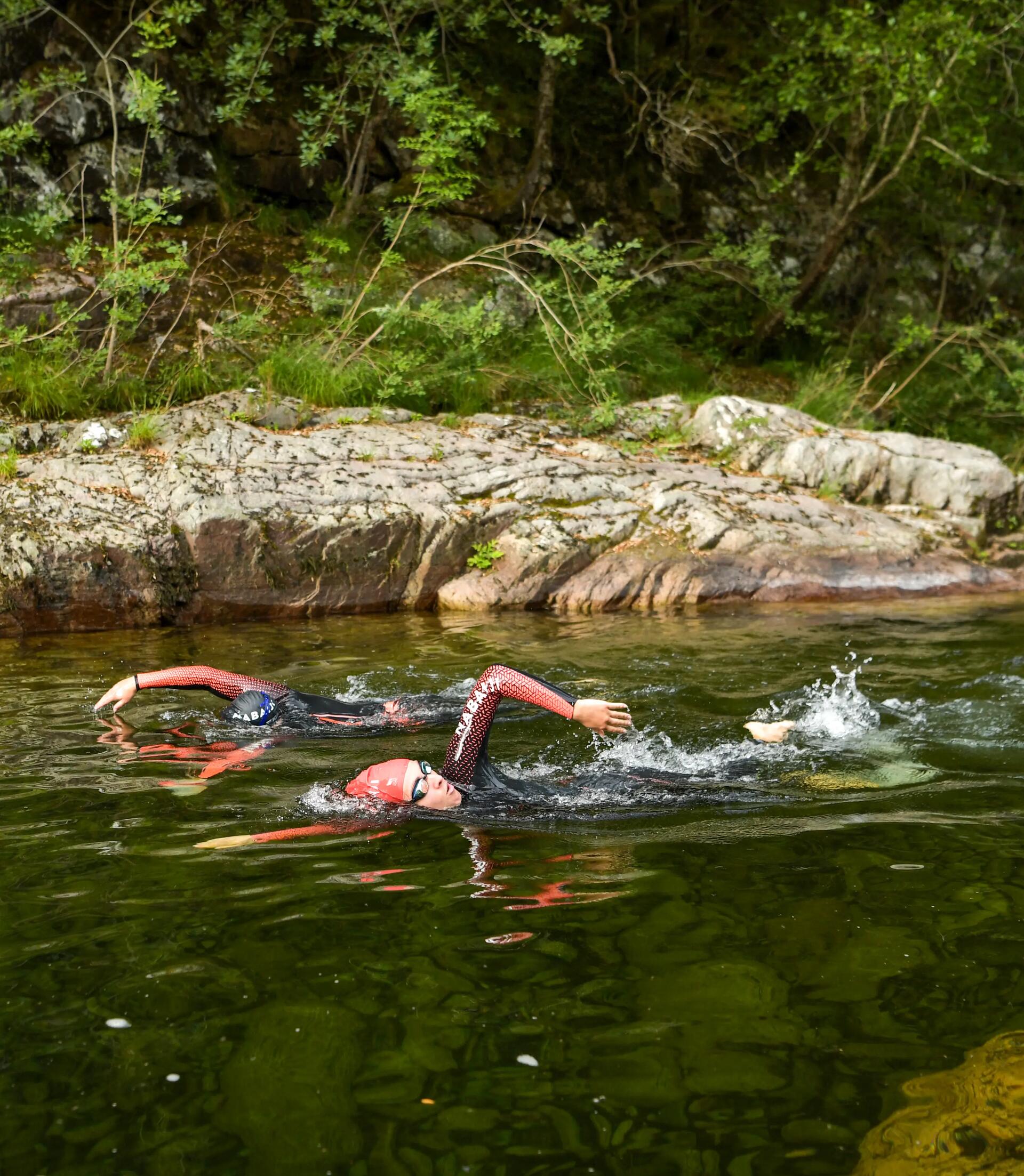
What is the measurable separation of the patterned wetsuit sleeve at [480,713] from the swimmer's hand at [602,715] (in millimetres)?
444

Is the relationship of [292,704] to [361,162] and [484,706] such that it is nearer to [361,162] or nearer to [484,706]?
[484,706]

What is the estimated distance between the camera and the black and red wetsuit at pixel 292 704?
7.10 meters

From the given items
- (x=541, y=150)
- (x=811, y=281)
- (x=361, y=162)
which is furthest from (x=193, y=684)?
(x=811, y=281)

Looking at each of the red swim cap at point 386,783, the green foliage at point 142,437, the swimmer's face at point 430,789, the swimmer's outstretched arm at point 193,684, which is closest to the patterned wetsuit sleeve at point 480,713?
the swimmer's face at point 430,789

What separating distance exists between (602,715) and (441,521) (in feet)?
22.0

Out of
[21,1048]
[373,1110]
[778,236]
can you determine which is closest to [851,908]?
[373,1110]

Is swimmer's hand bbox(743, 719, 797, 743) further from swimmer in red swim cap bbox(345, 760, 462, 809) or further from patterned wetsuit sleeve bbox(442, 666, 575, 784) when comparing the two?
swimmer in red swim cap bbox(345, 760, 462, 809)

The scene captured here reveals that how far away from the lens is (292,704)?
7188mm

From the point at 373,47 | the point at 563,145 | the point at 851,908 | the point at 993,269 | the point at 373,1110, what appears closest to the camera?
the point at 373,1110

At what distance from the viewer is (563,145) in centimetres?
1941

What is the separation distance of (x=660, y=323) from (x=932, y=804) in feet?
42.6

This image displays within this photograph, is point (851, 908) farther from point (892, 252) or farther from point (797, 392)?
→ point (892, 252)

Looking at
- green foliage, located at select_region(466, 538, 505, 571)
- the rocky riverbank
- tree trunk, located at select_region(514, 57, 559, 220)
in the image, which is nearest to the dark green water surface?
the rocky riverbank

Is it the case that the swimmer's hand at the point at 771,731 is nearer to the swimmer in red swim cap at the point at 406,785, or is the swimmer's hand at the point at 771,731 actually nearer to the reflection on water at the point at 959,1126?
the swimmer in red swim cap at the point at 406,785
